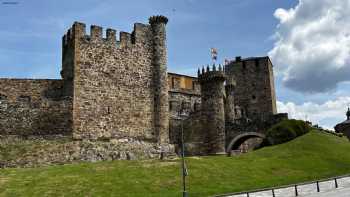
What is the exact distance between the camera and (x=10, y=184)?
27.7m

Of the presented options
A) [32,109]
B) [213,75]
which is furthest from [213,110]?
[32,109]

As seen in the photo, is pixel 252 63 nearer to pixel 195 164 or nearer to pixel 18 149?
pixel 195 164

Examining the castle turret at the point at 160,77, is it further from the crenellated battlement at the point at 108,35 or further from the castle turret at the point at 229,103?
the castle turret at the point at 229,103

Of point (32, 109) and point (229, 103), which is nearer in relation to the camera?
point (32, 109)

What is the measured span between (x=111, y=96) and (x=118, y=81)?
5.85 ft

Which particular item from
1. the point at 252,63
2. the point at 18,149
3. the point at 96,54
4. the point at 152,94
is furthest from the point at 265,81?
the point at 18,149

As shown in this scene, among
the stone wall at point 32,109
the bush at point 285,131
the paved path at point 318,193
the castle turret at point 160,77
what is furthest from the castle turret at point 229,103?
the paved path at point 318,193

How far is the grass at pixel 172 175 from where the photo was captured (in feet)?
90.5

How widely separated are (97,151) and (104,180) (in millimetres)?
9863

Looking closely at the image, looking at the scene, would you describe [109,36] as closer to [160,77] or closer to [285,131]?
[160,77]

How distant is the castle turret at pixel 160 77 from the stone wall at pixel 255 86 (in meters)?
36.8

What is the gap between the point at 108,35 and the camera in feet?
144

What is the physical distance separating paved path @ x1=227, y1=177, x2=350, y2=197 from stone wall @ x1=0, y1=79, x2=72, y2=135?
61.7ft

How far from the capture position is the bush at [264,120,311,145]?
51219mm
